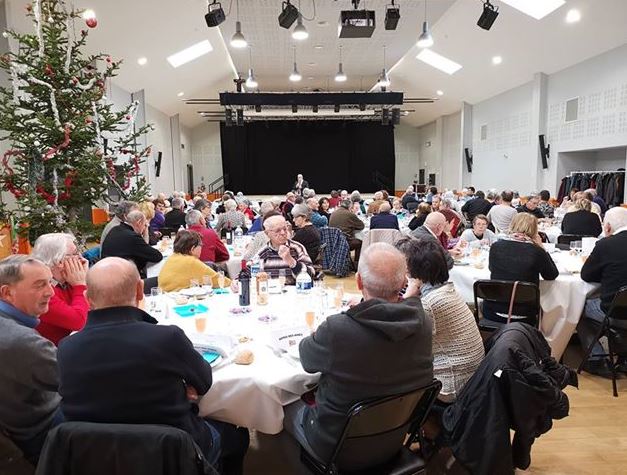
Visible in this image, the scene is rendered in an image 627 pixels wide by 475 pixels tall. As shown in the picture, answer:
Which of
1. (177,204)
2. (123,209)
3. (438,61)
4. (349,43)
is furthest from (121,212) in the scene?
(438,61)

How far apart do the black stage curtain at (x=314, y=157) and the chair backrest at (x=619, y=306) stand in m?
19.7

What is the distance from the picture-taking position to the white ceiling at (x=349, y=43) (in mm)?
9062

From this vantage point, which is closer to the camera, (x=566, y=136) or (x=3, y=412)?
(x=3, y=412)

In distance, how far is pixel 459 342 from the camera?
8.45 ft

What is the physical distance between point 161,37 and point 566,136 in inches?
→ 395

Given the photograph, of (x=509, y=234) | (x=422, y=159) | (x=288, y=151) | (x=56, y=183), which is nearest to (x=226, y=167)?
(x=288, y=151)

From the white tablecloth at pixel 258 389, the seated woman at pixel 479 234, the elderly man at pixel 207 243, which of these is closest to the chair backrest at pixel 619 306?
the seated woman at pixel 479 234

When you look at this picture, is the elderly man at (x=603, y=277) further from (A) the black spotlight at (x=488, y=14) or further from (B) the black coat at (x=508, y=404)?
(A) the black spotlight at (x=488, y=14)

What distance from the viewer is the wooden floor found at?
2865mm

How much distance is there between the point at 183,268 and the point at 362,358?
2216 millimetres

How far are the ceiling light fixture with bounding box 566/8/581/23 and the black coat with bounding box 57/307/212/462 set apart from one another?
1000 centimetres

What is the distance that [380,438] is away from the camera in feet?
6.58

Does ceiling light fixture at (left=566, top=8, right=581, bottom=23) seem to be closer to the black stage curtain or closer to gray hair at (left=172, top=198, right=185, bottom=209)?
gray hair at (left=172, top=198, right=185, bottom=209)

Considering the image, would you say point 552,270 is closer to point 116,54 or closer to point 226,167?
point 116,54
